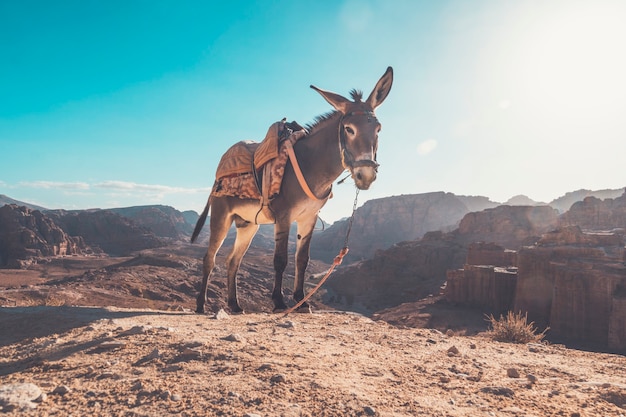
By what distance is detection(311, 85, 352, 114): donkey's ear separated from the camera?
16.8 ft

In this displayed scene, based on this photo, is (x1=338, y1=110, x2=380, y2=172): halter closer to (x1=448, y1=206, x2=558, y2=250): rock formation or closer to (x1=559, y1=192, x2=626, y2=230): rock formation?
(x1=559, y1=192, x2=626, y2=230): rock formation

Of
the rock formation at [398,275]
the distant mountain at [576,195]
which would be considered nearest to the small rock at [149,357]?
the rock formation at [398,275]

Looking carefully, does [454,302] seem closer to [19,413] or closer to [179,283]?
[179,283]

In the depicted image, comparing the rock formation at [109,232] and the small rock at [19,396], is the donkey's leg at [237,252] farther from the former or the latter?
the rock formation at [109,232]

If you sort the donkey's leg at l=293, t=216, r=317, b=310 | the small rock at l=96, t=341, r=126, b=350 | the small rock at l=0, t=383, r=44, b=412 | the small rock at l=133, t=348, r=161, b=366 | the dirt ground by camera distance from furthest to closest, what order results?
the donkey's leg at l=293, t=216, r=317, b=310, the small rock at l=96, t=341, r=126, b=350, the small rock at l=133, t=348, r=161, b=366, the dirt ground, the small rock at l=0, t=383, r=44, b=412

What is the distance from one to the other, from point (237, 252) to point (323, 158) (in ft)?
8.64

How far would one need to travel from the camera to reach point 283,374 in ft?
7.99

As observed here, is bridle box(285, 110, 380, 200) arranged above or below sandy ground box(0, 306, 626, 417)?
above

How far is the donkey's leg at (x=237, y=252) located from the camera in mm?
→ 6633

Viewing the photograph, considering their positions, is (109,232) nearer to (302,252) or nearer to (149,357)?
(302,252)

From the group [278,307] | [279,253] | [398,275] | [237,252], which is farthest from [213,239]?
[398,275]

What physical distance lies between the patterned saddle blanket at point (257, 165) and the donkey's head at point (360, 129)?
97cm

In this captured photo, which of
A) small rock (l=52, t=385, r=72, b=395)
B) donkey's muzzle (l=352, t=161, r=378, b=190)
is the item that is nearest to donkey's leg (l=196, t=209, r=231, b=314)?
donkey's muzzle (l=352, t=161, r=378, b=190)

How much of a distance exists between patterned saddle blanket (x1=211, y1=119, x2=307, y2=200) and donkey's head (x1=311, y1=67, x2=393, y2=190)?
3.17 feet
